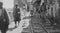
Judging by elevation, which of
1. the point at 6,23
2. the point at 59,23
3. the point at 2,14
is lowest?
the point at 59,23

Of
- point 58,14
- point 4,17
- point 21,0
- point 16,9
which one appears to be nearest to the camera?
point 4,17

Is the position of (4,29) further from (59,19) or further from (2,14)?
(59,19)

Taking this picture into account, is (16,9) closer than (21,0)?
Yes

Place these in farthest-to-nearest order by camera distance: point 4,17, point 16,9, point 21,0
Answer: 1. point 21,0
2. point 16,9
3. point 4,17

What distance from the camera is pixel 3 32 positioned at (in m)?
4.43

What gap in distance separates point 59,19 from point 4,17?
3.59m

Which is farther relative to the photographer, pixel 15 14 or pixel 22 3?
pixel 22 3

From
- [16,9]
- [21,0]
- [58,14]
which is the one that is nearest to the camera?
[58,14]

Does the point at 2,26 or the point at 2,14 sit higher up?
the point at 2,14

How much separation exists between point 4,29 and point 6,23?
21cm

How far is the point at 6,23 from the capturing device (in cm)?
434

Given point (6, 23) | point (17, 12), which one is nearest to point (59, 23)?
point (17, 12)

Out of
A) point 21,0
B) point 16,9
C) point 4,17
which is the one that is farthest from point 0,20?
point 21,0

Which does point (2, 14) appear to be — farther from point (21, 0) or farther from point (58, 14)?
point (21, 0)
